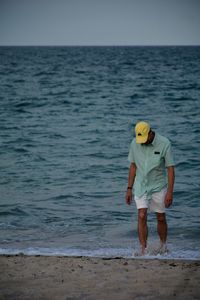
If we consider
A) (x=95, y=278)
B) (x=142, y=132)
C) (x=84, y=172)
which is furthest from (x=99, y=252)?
(x=84, y=172)

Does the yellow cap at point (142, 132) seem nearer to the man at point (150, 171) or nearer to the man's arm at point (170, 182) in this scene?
the man at point (150, 171)

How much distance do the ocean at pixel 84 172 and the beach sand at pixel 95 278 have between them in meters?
0.70

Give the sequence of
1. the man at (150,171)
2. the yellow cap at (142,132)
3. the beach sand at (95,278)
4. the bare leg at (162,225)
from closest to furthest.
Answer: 1. the beach sand at (95,278)
2. the yellow cap at (142,132)
3. the man at (150,171)
4. the bare leg at (162,225)

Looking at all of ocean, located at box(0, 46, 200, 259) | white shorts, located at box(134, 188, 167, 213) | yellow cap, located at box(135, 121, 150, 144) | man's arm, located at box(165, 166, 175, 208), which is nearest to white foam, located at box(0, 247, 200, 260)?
ocean, located at box(0, 46, 200, 259)

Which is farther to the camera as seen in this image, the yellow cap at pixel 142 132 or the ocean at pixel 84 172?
the ocean at pixel 84 172

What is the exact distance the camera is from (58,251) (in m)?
7.03

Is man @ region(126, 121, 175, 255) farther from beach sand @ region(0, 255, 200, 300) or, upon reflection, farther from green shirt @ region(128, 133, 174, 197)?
beach sand @ region(0, 255, 200, 300)

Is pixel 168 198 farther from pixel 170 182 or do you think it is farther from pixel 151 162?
pixel 151 162

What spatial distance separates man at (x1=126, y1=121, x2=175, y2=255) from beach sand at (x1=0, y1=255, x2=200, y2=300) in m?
0.63

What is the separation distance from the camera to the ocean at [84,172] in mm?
7801

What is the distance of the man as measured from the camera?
20.4 feet

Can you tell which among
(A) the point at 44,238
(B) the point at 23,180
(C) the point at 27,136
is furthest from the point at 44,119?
(A) the point at 44,238

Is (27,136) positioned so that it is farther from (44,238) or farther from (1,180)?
(44,238)

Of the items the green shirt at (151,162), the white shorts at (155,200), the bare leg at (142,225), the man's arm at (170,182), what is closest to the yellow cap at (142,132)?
the green shirt at (151,162)
